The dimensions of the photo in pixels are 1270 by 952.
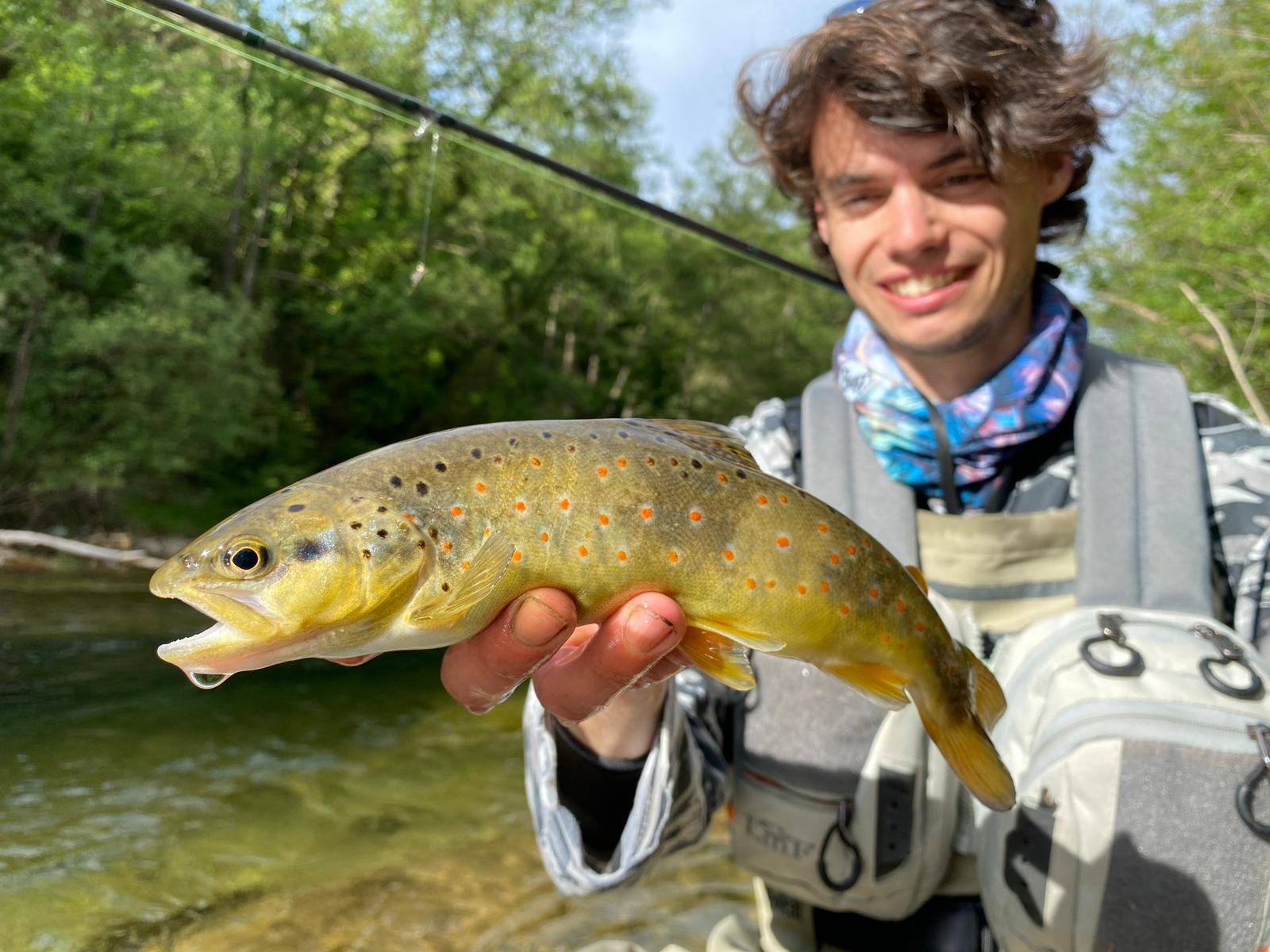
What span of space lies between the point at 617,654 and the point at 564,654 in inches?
7.7

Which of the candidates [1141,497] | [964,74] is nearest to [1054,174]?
[964,74]

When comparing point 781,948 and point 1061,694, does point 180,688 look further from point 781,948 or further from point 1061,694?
point 1061,694

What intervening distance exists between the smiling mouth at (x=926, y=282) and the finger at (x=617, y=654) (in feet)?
5.02

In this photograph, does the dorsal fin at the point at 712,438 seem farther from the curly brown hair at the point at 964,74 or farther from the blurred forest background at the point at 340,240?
the blurred forest background at the point at 340,240

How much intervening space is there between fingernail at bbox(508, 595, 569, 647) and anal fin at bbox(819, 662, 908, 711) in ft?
1.90

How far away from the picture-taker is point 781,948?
2.74 metres

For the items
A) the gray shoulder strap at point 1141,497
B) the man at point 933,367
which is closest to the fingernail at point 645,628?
the man at point 933,367

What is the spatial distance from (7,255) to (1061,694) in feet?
35.3

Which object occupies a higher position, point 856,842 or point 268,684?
point 856,842

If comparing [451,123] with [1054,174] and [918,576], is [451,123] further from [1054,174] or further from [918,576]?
[918,576]

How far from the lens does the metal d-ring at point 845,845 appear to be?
2348 millimetres

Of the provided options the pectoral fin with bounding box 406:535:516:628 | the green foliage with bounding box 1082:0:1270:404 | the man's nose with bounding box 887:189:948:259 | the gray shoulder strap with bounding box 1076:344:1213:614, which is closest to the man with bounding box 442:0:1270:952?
the man's nose with bounding box 887:189:948:259

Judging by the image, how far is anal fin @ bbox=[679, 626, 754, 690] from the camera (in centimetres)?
168

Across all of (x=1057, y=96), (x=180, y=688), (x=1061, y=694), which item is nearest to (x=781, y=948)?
(x=1061, y=694)
